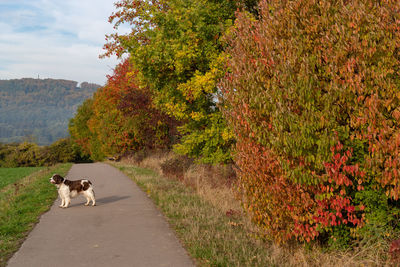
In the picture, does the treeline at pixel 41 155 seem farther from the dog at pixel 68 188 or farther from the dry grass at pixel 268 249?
the dry grass at pixel 268 249

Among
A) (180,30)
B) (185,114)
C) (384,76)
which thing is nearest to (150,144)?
(185,114)

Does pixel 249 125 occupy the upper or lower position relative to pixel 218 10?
lower

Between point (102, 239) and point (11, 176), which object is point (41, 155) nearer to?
point (11, 176)

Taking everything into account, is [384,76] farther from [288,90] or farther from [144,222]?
[144,222]

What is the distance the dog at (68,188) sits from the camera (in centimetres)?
1025

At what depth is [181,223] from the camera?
8227mm

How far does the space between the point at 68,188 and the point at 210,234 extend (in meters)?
5.14

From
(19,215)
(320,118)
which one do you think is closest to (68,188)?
(19,215)

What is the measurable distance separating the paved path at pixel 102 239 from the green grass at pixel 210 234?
241 mm

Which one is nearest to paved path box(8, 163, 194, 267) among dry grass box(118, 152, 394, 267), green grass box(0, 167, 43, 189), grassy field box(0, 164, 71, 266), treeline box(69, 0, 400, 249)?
grassy field box(0, 164, 71, 266)

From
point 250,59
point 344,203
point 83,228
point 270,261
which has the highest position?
point 250,59

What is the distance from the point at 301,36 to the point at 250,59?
93 cm

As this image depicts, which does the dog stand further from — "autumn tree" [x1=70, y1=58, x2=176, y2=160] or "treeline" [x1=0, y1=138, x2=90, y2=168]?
"treeline" [x1=0, y1=138, x2=90, y2=168]

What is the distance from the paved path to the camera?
19.0 ft
